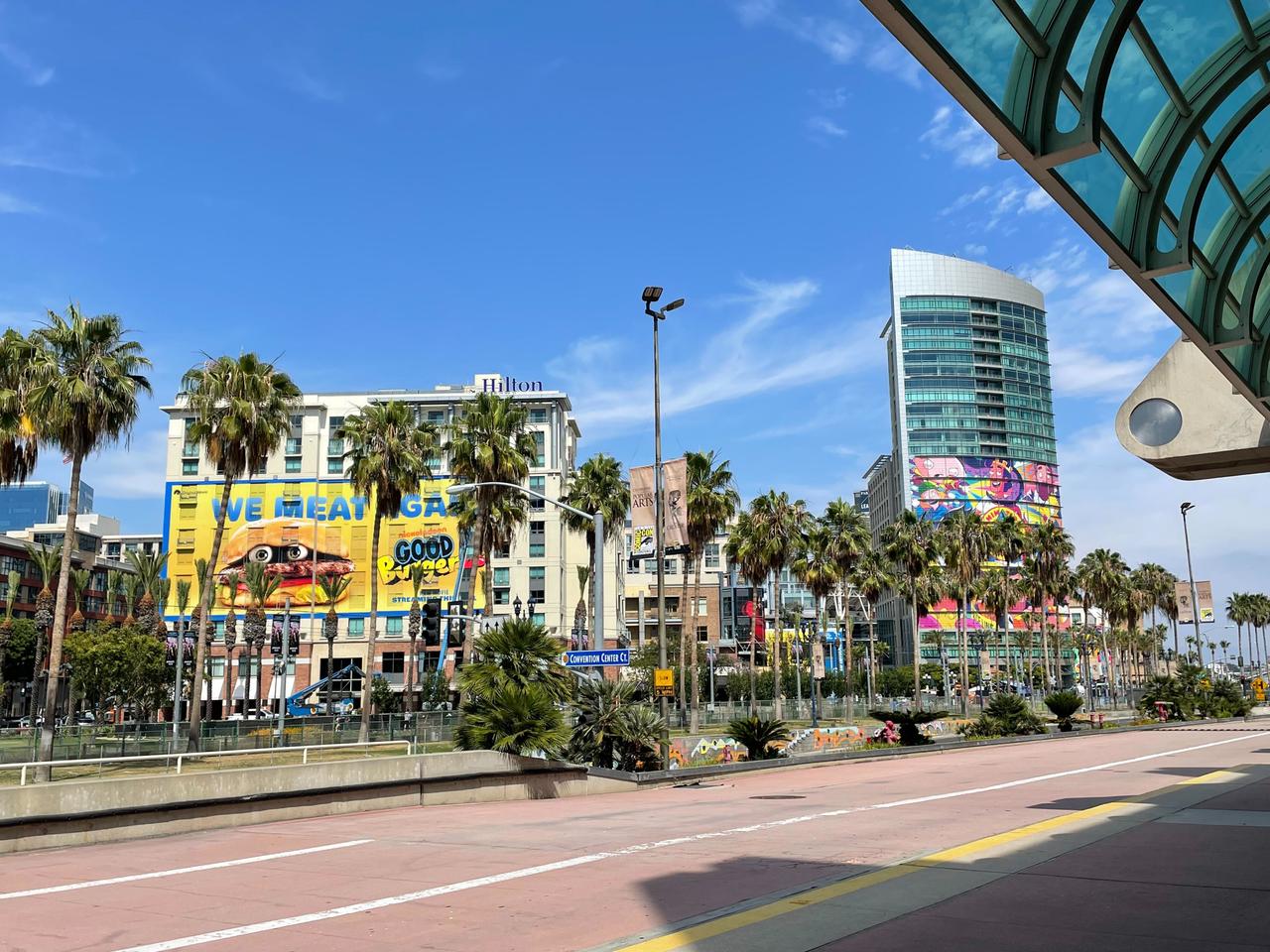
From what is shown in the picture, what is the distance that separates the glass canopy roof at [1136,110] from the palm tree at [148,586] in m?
91.4

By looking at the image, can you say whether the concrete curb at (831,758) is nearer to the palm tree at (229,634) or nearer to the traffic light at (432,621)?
the traffic light at (432,621)

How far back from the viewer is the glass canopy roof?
6508 mm

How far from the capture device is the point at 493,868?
10.9 metres

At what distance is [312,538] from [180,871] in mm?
94124

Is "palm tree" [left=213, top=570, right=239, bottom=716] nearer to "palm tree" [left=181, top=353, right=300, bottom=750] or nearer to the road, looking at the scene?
"palm tree" [left=181, top=353, right=300, bottom=750]

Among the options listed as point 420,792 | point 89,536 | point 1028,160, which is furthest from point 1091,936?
point 89,536

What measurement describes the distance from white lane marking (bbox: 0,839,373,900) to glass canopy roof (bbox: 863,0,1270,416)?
10366 millimetres

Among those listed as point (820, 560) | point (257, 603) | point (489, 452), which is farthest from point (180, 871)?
point (257, 603)

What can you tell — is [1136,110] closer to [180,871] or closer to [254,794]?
[180,871]

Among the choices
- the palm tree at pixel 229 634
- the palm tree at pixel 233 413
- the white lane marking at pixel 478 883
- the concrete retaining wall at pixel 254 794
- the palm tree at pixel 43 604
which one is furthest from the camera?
the palm tree at pixel 229 634

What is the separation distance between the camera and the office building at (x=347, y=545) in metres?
101

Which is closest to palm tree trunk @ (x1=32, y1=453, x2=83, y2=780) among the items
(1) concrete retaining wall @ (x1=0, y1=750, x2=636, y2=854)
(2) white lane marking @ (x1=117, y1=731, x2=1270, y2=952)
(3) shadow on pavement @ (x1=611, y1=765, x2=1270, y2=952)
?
(1) concrete retaining wall @ (x1=0, y1=750, x2=636, y2=854)

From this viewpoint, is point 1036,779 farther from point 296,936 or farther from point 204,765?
point 204,765

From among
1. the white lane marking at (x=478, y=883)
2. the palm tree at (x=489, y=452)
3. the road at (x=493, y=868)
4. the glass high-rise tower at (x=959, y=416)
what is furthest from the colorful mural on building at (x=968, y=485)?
the white lane marking at (x=478, y=883)
